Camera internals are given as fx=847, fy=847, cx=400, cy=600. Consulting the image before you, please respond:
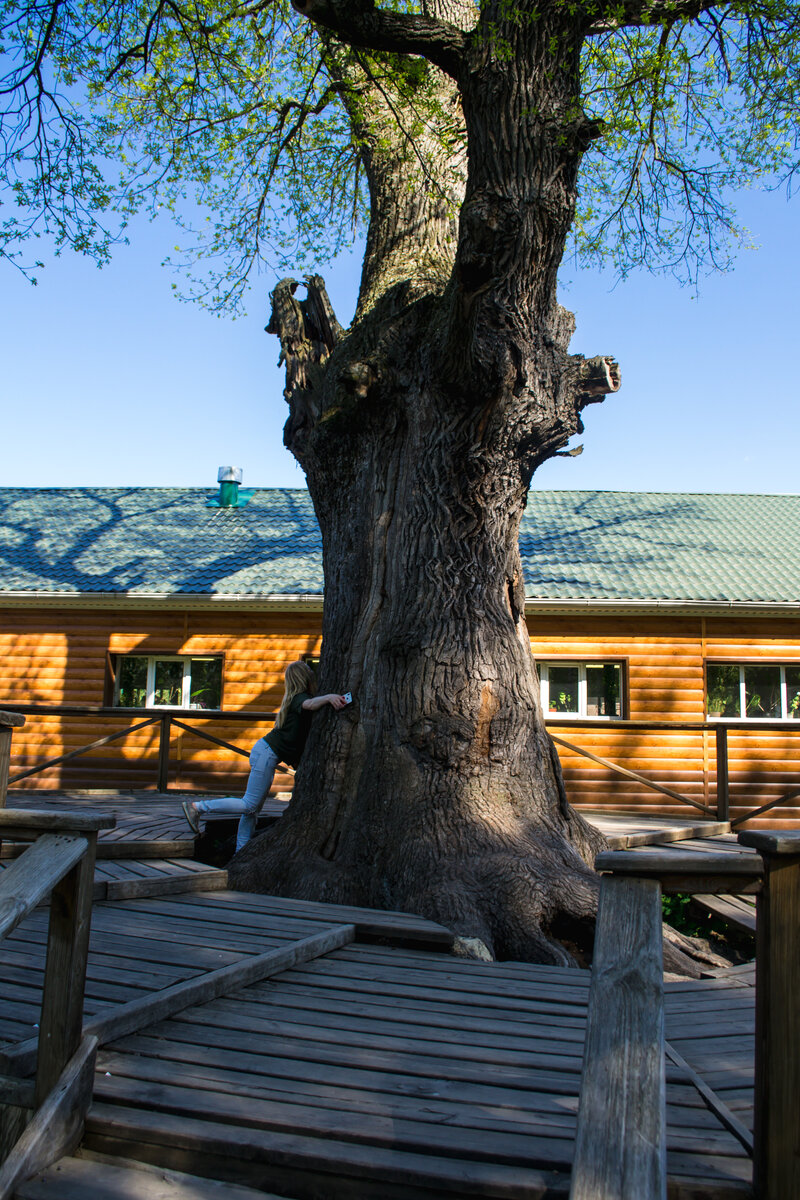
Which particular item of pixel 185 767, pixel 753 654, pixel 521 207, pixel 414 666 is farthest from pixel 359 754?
pixel 753 654

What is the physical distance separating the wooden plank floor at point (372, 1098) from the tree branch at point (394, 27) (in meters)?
5.49

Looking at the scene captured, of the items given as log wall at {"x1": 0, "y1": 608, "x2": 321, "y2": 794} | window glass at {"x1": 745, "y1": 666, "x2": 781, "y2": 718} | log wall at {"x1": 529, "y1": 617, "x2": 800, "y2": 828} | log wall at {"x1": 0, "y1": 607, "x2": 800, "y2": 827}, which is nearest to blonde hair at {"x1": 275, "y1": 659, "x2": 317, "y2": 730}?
log wall at {"x1": 0, "y1": 607, "x2": 800, "y2": 827}

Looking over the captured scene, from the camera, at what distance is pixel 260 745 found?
21.2 ft

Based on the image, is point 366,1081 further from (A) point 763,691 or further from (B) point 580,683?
(A) point 763,691

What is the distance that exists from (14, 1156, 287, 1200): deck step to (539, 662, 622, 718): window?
37.9 ft

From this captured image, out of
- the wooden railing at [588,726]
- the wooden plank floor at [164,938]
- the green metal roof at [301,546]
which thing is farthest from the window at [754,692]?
the wooden plank floor at [164,938]

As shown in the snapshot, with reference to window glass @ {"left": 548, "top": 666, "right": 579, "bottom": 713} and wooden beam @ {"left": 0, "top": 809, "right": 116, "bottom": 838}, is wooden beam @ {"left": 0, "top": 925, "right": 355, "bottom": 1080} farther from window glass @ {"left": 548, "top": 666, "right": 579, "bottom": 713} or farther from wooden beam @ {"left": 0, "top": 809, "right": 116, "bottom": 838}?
window glass @ {"left": 548, "top": 666, "right": 579, "bottom": 713}

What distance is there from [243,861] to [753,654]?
10167mm

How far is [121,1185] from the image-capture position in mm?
2211

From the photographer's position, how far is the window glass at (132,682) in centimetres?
1427

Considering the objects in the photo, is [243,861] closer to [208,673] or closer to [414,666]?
[414,666]

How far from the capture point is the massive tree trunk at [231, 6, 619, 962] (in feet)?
15.7

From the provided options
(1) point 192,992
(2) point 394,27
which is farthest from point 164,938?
(2) point 394,27

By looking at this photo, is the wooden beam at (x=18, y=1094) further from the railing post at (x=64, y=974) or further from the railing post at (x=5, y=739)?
the railing post at (x=5, y=739)
